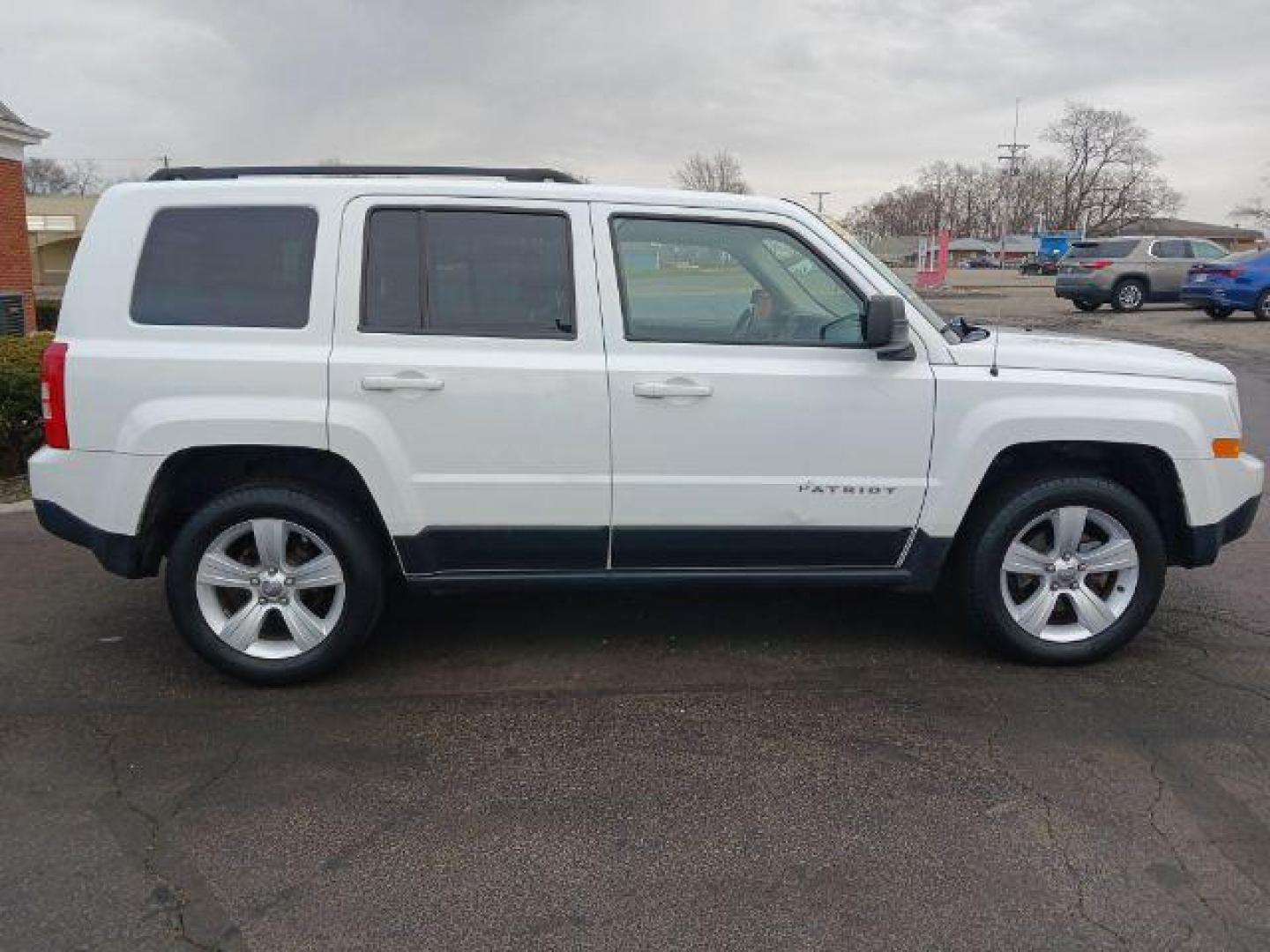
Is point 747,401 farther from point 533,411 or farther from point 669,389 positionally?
point 533,411

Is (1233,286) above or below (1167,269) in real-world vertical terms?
below

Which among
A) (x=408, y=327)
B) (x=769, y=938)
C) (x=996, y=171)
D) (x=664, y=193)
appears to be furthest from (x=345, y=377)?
(x=996, y=171)

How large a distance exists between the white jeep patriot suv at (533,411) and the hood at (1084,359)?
2cm

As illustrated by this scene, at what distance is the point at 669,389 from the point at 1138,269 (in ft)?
73.1

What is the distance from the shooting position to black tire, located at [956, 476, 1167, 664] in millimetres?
4008

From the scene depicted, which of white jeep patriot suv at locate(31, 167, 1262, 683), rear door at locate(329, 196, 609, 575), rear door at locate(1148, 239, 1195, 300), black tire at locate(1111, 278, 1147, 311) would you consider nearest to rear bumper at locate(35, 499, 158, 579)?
white jeep patriot suv at locate(31, 167, 1262, 683)

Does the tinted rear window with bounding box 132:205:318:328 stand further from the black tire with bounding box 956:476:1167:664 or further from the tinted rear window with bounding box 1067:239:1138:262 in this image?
the tinted rear window with bounding box 1067:239:1138:262

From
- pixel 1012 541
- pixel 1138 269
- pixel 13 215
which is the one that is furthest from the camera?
pixel 1138 269

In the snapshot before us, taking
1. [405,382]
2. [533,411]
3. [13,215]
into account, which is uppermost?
[13,215]

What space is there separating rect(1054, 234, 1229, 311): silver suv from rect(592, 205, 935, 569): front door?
2158 cm

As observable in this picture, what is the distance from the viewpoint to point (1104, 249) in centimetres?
2314

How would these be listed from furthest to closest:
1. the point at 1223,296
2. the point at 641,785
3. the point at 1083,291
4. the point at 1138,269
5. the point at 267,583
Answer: the point at 1083,291, the point at 1138,269, the point at 1223,296, the point at 267,583, the point at 641,785

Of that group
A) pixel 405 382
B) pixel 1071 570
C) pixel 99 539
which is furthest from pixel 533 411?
pixel 1071 570

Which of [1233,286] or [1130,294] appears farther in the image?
[1130,294]
